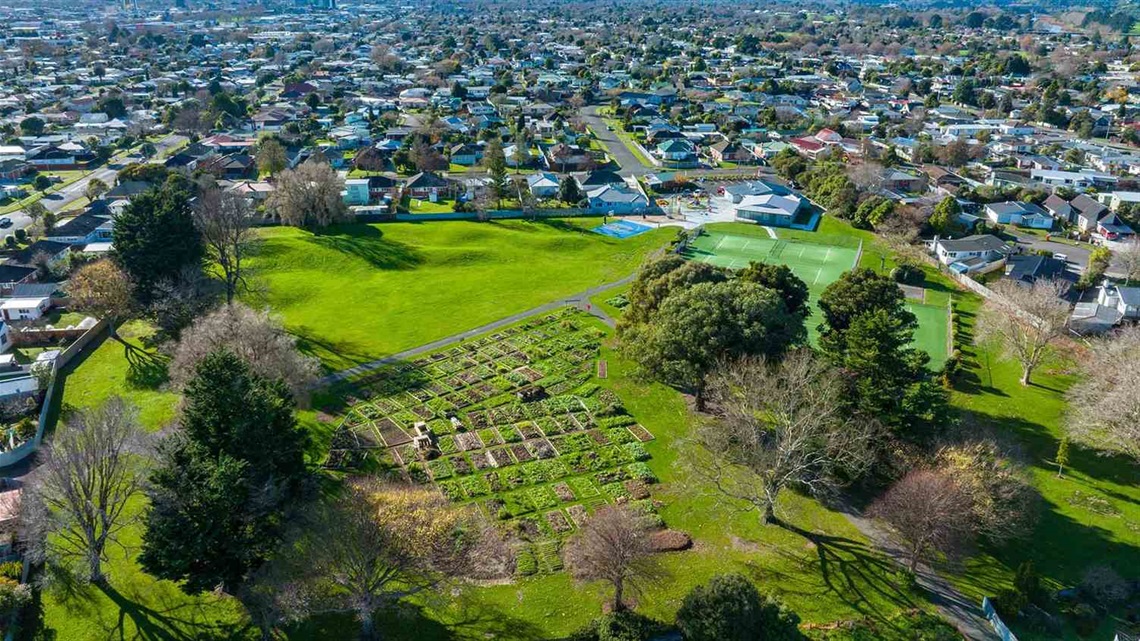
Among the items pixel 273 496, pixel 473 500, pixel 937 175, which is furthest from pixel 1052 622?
pixel 937 175

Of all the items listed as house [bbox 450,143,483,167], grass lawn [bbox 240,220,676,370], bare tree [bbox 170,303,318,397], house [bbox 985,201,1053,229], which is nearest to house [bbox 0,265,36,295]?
grass lawn [bbox 240,220,676,370]

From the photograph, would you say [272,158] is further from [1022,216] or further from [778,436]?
[1022,216]

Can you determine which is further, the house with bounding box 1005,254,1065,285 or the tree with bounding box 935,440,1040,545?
the house with bounding box 1005,254,1065,285

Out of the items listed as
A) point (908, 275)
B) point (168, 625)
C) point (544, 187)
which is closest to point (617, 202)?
point (544, 187)

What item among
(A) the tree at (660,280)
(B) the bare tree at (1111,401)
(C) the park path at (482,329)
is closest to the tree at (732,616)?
(A) the tree at (660,280)

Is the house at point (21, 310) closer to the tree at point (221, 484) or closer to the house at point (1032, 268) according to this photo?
the tree at point (221, 484)

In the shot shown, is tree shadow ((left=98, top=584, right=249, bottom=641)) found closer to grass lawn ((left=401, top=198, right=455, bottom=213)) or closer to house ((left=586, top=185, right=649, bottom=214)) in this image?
grass lawn ((left=401, top=198, right=455, bottom=213))

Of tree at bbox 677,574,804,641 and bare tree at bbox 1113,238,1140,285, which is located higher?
bare tree at bbox 1113,238,1140,285
